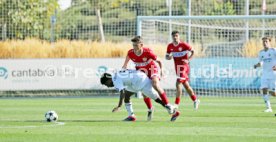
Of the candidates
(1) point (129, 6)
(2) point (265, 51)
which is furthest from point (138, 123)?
(1) point (129, 6)

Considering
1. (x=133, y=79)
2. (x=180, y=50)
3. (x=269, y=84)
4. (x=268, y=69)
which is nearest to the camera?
(x=133, y=79)

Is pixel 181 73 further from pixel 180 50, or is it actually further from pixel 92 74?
pixel 92 74

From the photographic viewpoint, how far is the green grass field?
11.9 m

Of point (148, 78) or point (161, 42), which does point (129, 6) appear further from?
point (148, 78)

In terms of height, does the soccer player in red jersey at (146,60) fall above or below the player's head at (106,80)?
above

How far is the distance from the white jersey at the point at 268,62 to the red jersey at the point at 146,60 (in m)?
4.71

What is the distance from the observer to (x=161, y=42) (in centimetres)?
2997

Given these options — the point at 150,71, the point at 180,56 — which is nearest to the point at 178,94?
the point at 180,56

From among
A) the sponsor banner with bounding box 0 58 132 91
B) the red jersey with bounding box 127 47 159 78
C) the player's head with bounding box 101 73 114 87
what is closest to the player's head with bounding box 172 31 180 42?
the red jersey with bounding box 127 47 159 78

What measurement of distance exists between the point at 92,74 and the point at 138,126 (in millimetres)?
14379

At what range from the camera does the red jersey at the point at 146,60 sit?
54.5 feet

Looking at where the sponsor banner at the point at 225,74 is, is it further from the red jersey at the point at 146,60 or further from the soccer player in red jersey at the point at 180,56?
the red jersey at the point at 146,60

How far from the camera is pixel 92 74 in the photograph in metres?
28.5

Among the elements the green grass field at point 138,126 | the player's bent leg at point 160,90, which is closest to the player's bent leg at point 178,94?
the green grass field at point 138,126
